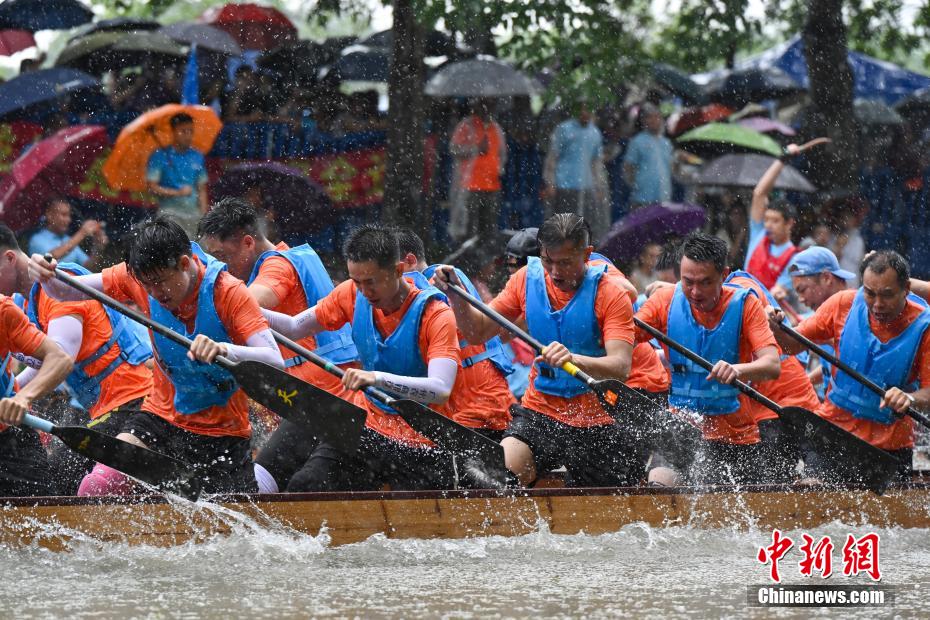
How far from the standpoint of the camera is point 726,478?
293 inches

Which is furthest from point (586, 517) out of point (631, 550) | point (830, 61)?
point (830, 61)

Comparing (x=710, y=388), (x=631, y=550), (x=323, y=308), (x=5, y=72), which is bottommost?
(x=5, y=72)

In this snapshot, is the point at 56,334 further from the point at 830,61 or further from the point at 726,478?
the point at 830,61

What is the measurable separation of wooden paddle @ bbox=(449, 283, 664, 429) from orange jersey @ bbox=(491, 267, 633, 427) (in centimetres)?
12

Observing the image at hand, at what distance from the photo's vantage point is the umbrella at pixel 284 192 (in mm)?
10750

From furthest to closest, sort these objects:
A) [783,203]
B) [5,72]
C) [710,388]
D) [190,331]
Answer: [5,72], [783,203], [710,388], [190,331]

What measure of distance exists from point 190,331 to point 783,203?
5689 mm

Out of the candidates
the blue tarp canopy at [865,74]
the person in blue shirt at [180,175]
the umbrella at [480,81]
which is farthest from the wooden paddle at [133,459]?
the blue tarp canopy at [865,74]

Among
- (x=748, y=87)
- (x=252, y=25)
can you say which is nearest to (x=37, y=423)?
(x=252, y=25)

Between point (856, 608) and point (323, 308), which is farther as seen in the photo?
point (323, 308)

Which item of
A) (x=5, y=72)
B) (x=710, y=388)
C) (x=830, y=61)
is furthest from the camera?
(x=5, y=72)

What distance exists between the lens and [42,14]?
42.4 ft

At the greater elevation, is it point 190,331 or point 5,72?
point 190,331

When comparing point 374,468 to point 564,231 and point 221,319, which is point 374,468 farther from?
point 564,231
